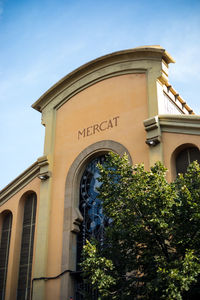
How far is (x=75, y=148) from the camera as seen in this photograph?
1958 cm

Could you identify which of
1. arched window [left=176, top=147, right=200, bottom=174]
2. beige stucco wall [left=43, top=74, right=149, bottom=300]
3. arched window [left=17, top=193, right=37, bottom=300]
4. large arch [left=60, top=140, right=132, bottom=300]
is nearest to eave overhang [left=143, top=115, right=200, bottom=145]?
beige stucco wall [left=43, top=74, right=149, bottom=300]

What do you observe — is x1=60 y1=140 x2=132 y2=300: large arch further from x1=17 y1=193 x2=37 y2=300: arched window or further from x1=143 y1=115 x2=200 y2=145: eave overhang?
x1=17 y1=193 x2=37 y2=300: arched window

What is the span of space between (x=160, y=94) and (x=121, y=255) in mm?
7921

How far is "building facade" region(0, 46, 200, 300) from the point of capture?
54.4 feet

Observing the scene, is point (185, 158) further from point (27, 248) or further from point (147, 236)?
Result: point (27, 248)

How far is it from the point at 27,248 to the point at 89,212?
12.2 feet

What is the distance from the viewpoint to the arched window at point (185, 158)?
15844 millimetres

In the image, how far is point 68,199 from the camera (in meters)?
18.6

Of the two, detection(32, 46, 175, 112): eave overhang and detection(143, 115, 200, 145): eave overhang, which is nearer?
detection(143, 115, 200, 145): eave overhang

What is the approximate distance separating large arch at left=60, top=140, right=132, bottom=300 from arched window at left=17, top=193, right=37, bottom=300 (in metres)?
2.30

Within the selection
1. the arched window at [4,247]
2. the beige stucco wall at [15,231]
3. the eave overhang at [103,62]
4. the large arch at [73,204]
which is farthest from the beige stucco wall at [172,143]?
the arched window at [4,247]

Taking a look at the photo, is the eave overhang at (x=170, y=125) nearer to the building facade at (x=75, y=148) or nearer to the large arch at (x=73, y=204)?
the building facade at (x=75, y=148)

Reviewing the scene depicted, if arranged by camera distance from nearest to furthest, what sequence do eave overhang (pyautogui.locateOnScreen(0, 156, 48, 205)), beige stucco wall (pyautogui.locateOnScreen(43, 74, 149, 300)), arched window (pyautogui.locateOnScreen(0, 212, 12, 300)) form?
beige stucco wall (pyautogui.locateOnScreen(43, 74, 149, 300)) → arched window (pyautogui.locateOnScreen(0, 212, 12, 300)) → eave overhang (pyautogui.locateOnScreen(0, 156, 48, 205))

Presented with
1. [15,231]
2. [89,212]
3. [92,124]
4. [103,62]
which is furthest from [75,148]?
[15,231]
